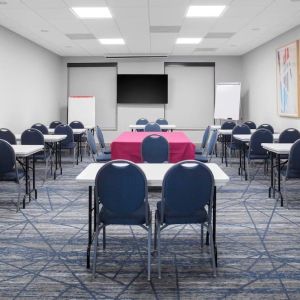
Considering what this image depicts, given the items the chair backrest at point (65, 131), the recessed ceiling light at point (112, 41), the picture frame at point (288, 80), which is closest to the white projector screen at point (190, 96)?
the recessed ceiling light at point (112, 41)

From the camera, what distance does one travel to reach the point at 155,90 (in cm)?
1288

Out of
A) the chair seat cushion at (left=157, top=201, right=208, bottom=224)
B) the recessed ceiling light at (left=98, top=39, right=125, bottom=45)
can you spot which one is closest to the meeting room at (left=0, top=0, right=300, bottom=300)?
the chair seat cushion at (left=157, top=201, right=208, bottom=224)

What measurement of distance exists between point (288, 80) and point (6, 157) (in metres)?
6.28

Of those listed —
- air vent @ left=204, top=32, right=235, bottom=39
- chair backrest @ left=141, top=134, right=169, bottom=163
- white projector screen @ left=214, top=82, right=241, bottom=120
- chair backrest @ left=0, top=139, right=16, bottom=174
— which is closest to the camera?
chair backrest @ left=0, top=139, right=16, bottom=174

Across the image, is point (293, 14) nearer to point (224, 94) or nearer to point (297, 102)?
point (297, 102)

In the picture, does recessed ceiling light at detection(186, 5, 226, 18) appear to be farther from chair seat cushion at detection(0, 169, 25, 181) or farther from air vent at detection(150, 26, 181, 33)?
chair seat cushion at detection(0, 169, 25, 181)

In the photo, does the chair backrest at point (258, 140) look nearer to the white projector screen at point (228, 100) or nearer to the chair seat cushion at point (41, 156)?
the chair seat cushion at point (41, 156)

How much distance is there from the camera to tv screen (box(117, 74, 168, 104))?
12852mm

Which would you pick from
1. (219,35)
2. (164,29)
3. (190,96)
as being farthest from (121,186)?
(190,96)

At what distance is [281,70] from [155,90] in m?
4.84

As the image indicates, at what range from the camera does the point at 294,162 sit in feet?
15.4

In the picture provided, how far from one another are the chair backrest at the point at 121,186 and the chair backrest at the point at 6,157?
2103 mm

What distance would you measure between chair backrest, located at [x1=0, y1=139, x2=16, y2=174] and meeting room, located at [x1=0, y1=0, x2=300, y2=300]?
0.05ft

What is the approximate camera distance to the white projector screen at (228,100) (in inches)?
463
